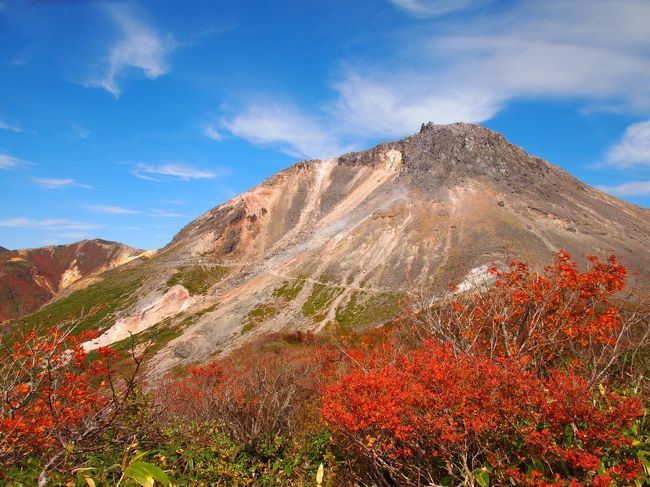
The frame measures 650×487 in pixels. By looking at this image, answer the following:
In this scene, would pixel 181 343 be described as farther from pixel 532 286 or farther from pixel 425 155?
pixel 425 155

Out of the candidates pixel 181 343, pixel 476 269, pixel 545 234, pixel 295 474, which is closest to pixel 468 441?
pixel 295 474

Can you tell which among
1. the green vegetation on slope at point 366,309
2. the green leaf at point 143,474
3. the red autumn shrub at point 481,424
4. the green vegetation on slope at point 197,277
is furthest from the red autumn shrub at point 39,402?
the green vegetation on slope at point 197,277

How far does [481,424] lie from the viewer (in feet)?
19.9

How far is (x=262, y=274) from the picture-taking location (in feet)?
247

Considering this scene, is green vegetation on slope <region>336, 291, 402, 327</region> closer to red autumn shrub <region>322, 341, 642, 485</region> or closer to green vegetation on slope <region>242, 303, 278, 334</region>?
green vegetation on slope <region>242, 303, 278, 334</region>

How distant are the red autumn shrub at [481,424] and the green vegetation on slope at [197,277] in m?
76.7

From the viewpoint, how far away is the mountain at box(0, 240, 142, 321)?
11575cm

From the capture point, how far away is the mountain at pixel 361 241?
57562 millimetres

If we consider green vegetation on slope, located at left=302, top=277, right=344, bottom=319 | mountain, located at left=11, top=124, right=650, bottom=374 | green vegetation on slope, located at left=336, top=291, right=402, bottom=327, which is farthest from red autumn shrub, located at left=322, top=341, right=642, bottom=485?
green vegetation on slope, located at left=302, top=277, right=344, bottom=319

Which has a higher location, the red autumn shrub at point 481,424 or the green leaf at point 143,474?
the green leaf at point 143,474

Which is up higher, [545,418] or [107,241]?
[107,241]

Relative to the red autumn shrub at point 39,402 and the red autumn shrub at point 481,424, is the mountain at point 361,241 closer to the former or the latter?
the red autumn shrub at point 481,424

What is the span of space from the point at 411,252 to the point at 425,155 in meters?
33.7

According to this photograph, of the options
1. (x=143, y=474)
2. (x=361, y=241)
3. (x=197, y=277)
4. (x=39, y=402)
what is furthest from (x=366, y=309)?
(x=143, y=474)
